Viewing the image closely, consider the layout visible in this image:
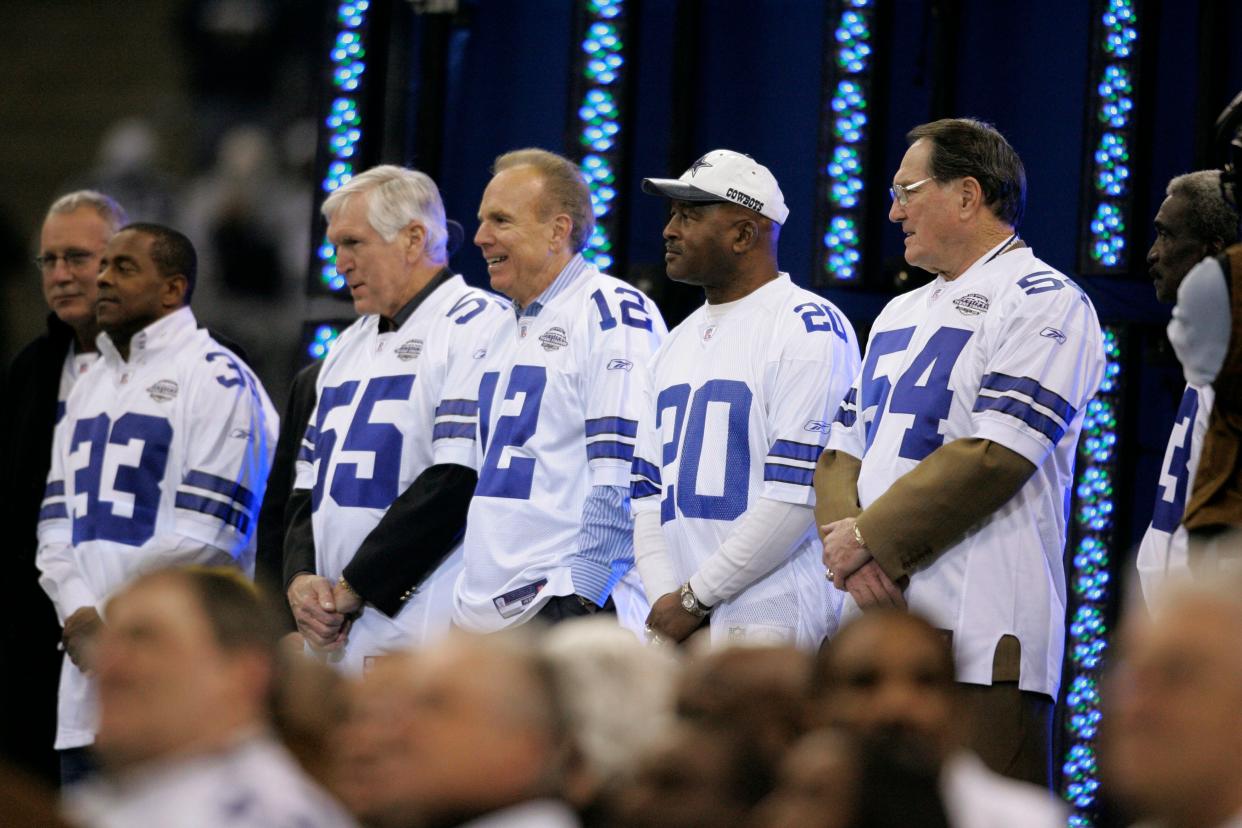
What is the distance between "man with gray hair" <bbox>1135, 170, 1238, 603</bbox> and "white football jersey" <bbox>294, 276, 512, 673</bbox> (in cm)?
189

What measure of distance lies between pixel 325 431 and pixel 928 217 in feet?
6.47

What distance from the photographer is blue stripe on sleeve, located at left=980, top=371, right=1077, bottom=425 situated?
4.64m

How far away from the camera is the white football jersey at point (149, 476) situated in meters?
6.32

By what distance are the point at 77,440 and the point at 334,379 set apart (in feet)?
3.45

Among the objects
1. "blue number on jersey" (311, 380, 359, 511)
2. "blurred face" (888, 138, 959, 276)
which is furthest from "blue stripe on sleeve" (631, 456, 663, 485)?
"blue number on jersey" (311, 380, 359, 511)

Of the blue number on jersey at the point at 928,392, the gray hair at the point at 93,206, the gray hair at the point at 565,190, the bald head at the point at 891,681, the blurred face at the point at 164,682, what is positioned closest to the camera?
the blurred face at the point at 164,682

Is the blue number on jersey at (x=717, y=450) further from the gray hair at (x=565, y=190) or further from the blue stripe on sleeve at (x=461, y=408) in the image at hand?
the gray hair at (x=565, y=190)

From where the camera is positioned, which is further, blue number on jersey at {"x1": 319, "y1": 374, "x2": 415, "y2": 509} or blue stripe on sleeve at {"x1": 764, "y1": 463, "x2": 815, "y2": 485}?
blue number on jersey at {"x1": 319, "y1": 374, "x2": 415, "y2": 509}

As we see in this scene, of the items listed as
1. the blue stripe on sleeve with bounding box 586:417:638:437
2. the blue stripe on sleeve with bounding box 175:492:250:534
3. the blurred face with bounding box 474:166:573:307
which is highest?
the blurred face with bounding box 474:166:573:307

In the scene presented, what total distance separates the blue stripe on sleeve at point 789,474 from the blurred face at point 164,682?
2309 millimetres

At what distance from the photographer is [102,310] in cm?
664

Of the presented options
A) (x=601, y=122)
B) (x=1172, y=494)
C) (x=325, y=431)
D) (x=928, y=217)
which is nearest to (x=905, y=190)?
(x=928, y=217)

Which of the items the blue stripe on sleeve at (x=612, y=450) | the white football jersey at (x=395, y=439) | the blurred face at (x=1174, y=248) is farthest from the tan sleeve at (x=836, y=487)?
the white football jersey at (x=395, y=439)

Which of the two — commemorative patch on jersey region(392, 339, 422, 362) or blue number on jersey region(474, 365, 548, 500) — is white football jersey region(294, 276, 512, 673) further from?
blue number on jersey region(474, 365, 548, 500)
